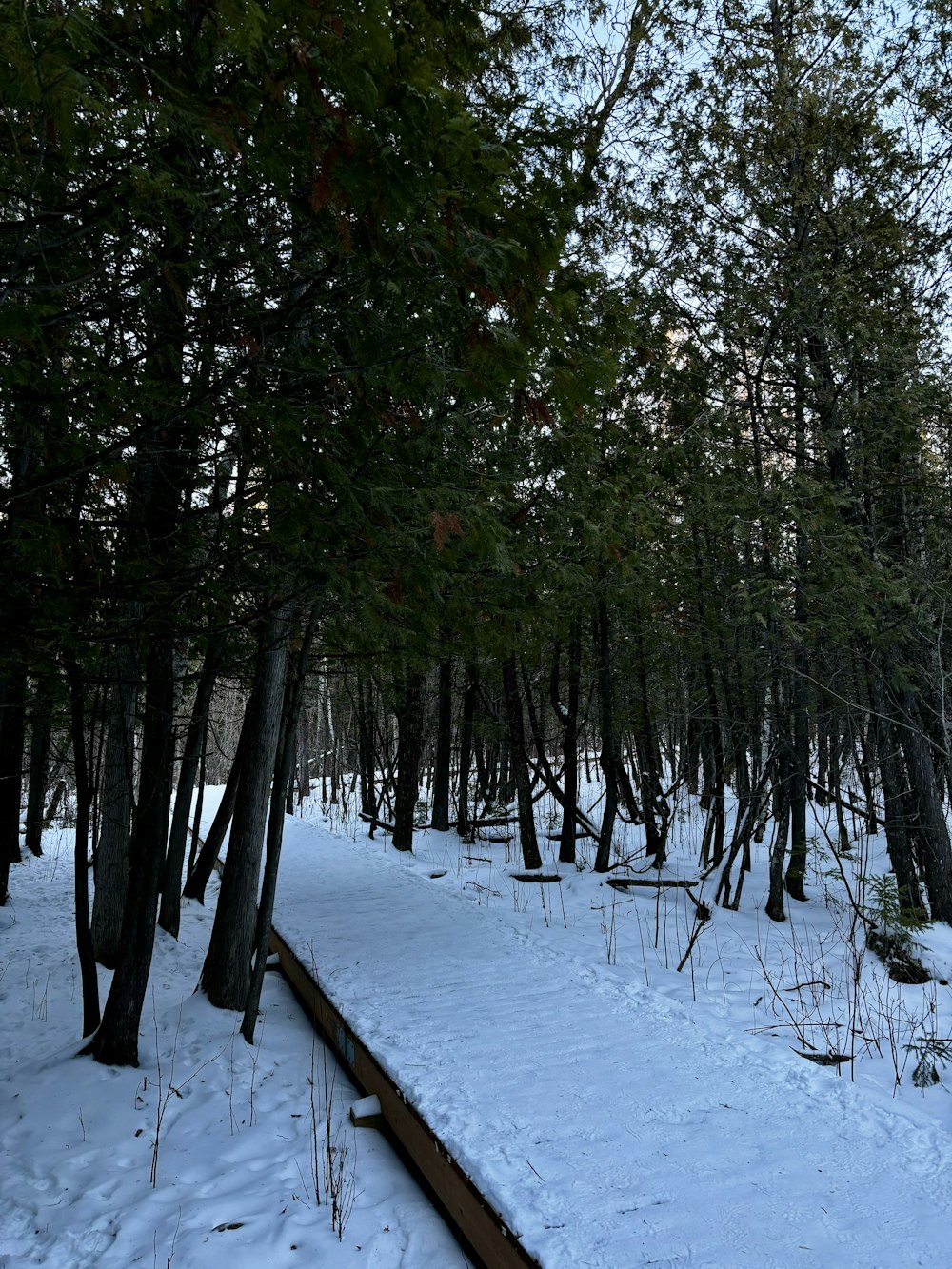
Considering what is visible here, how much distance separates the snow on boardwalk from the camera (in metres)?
2.97

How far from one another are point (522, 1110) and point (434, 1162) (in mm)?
619

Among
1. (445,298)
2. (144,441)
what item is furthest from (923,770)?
(144,441)

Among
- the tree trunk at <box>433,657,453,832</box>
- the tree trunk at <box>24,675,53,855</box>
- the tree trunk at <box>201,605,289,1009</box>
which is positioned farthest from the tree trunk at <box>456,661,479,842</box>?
the tree trunk at <box>201,605,289,1009</box>

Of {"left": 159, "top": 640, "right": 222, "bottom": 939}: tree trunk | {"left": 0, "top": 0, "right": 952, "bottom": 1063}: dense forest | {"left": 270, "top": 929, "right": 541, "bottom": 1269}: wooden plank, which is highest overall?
{"left": 0, "top": 0, "right": 952, "bottom": 1063}: dense forest

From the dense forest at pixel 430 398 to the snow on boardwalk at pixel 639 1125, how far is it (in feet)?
5.54

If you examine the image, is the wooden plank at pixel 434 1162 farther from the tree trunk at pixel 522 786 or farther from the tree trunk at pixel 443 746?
the tree trunk at pixel 443 746

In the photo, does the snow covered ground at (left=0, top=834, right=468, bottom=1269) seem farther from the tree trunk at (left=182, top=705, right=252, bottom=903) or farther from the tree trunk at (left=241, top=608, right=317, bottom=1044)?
the tree trunk at (left=182, top=705, right=252, bottom=903)

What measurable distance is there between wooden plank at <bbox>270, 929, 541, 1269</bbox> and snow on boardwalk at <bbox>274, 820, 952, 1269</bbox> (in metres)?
0.07

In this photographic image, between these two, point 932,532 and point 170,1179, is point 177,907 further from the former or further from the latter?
point 932,532

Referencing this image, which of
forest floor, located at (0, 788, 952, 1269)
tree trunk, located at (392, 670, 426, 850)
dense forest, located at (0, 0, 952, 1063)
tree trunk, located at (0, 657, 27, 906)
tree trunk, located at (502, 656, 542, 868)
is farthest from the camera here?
tree trunk, located at (392, 670, 426, 850)

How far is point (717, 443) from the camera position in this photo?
8.56 meters

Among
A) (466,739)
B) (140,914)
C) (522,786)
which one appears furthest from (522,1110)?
(466,739)

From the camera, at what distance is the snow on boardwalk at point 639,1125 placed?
297 centimetres

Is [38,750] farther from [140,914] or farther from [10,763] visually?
[140,914]
